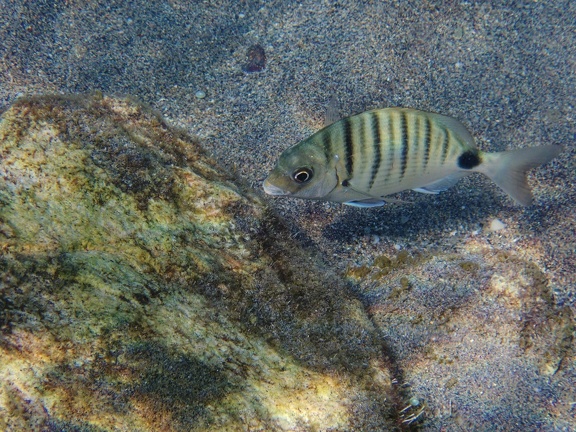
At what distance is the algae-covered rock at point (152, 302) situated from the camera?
1718 millimetres

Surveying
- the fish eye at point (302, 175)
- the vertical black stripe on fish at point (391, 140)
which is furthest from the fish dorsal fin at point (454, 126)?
the fish eye at point (302, 175)

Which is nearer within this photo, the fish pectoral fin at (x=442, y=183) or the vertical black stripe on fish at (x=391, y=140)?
the vertical black stripe on fish at (x=391, y=140)

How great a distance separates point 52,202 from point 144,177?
1.74 feet

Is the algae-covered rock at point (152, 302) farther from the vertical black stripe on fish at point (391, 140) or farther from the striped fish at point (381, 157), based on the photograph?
the vertical black stripe on fish at point (391, 140)

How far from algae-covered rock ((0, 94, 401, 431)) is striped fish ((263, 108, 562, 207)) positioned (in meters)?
0.43

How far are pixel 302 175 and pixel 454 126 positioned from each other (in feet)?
3.53

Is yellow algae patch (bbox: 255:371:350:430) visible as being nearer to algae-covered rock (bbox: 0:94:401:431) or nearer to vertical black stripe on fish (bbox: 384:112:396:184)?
algae-covered rock (bbox: 0:94:401:431)

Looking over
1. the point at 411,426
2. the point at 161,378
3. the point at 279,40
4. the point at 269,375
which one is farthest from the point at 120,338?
the point at 279,40

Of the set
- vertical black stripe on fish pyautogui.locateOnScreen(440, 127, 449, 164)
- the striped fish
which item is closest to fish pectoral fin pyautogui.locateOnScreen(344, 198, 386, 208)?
the striped fish

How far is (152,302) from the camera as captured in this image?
1.98 meters

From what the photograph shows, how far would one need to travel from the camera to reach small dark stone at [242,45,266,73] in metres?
4.65

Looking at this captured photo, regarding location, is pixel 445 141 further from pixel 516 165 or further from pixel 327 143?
pixel 327 143

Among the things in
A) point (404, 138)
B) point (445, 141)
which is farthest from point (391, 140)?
point (445, 141)

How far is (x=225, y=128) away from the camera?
13.4 feet
